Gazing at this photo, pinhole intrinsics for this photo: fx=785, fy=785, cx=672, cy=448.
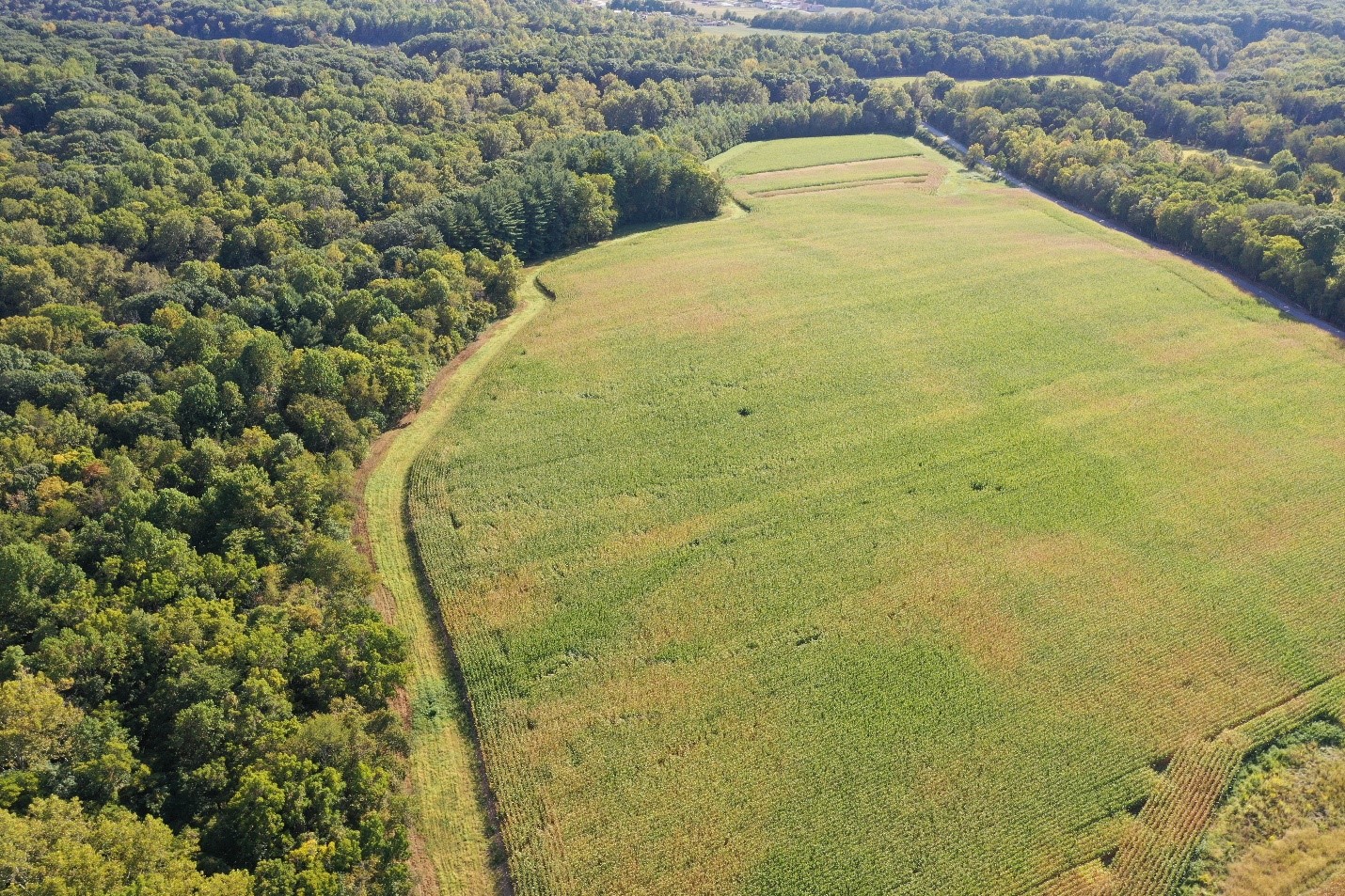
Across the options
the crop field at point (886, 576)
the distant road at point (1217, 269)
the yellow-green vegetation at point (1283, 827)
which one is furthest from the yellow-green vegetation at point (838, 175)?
the yellow-green vegetation at point (1283, 827)

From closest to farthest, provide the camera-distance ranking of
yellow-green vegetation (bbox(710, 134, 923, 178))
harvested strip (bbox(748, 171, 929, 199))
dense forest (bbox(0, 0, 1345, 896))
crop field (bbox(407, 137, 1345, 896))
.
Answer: dense forest (bbox(0, 0, 1345, 896))
crop field (bbox(407, 137, 1345, 896))
harvested strip (bbox(748, 171, 929, 199))
yellow-green vegetation (bbox(710, 134, 923, 178))

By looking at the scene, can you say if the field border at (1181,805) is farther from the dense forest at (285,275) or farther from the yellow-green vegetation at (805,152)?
the yellow-green vegetation at (805,152)

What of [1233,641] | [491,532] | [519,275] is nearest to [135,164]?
[519,275]

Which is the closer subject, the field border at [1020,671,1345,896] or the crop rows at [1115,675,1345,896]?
the field border at [1020,671,1345,896]

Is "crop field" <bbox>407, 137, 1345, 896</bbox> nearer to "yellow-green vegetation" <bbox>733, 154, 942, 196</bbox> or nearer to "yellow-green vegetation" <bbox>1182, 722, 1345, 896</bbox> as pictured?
"yellow-green vegetation" <bbox>1182, 722, 1345, 896</bbox>

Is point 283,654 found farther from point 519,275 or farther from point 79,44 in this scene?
point 79,44

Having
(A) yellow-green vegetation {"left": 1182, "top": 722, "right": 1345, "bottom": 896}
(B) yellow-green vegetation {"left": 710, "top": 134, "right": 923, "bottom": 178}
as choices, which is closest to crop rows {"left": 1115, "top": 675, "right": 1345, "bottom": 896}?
(A) yellow-green vegetation {"left": 1182, "top": 722, "right": 1345, "bottom": 896}

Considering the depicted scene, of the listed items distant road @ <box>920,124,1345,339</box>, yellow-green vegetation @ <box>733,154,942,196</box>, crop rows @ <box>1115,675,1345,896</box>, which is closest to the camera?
crop rows @ <box>1115,675,1345,896</box>
